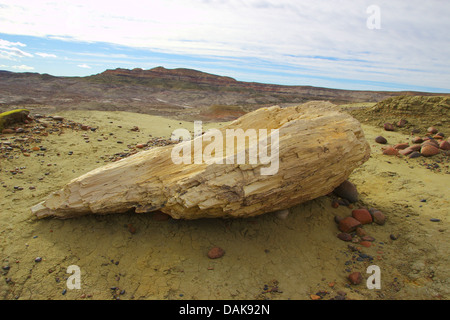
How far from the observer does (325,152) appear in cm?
456

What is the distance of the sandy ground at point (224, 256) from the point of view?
13.4 ft

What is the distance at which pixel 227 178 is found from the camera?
420 centimetres

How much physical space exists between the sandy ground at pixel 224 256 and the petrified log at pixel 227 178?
451 millimetres

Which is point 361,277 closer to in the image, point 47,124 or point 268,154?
point 268,154

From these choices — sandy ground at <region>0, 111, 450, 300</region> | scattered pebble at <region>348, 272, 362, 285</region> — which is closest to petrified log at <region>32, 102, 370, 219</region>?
sandy ground at <region>0, 111, 450, 300</region>

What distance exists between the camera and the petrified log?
4242 millimetres

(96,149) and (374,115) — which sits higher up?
(374,115)

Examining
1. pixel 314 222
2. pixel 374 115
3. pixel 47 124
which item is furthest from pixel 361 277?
pixel 374 115

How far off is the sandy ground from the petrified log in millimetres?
451

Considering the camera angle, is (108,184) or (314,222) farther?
(314,222)

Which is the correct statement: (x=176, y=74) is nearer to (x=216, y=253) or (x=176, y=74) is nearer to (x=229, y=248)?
(x=229, y=248)

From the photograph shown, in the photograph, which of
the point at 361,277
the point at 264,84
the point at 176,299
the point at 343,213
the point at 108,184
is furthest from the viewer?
the point at 264,84

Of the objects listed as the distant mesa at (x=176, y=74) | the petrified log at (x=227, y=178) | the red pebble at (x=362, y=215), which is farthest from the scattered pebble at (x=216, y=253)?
the distant mesa at (x=176, y=74)

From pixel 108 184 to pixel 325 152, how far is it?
388 cm
